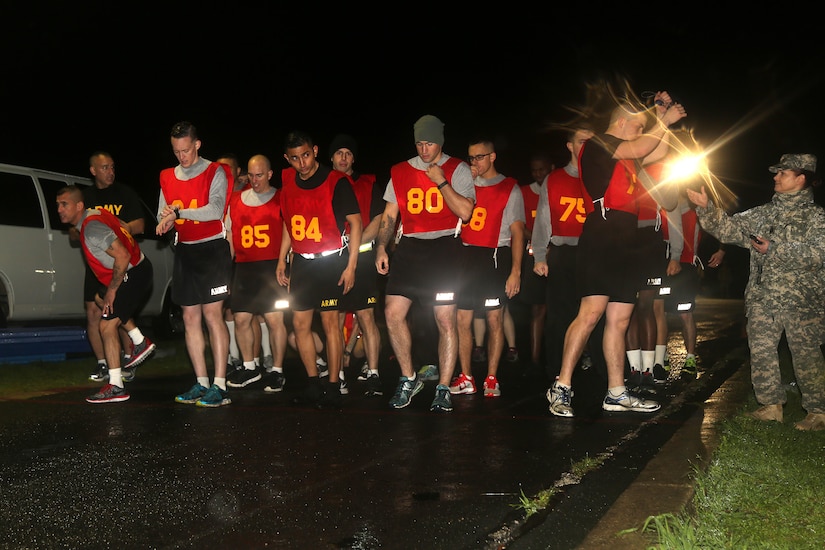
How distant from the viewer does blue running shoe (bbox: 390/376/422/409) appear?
7.50 meters

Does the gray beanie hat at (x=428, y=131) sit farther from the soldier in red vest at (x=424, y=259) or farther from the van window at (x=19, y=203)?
the van window at (x=19, y=203)

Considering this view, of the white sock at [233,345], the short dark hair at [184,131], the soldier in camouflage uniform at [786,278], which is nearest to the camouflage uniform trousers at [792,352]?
the soldier in camouflage uniform at [786,278]

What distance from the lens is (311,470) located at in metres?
5.25

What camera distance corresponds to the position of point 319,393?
775 cm

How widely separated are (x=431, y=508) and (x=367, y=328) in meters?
4.14

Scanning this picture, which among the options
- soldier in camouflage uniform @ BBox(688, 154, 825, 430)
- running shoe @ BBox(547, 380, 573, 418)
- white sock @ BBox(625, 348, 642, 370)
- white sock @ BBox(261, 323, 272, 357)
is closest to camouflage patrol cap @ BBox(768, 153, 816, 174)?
soldier in camouflage uniform @ BBox(688, 154, 825, 430)

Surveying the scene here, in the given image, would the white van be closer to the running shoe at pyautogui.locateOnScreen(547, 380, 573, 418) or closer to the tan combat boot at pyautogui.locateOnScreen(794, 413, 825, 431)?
the running shoe at pyautogui.locateOnScreen(547, 380, 573, 418)

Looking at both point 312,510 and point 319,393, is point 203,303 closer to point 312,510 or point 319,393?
point 319,393

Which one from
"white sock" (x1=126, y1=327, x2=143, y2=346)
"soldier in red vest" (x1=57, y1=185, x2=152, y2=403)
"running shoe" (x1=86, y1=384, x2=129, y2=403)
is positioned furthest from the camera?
"white sock" (x1=126, y1=327, x2=143, y2=346)

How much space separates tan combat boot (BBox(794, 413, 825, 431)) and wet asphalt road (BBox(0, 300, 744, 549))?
32.1 inches

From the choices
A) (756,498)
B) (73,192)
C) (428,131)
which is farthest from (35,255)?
(756,498)

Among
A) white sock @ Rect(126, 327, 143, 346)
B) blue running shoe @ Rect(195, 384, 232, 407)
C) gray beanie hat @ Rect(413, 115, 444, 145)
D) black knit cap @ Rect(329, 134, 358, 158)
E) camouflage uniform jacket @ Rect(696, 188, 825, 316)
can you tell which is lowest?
blue running shoe @ Rect(195, 384, 232, 407)

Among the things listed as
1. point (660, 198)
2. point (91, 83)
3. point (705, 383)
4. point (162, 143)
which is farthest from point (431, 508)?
point (162, 143)

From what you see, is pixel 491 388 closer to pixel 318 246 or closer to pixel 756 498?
pixel 318 246
